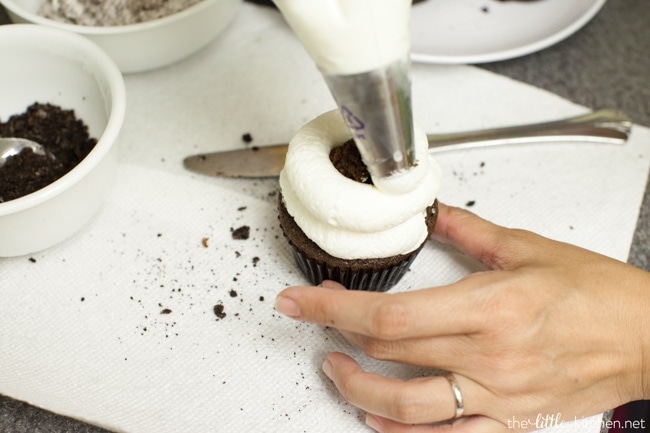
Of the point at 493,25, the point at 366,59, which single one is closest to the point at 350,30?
the point at 366,59

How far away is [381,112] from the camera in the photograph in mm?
540

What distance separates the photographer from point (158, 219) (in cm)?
89

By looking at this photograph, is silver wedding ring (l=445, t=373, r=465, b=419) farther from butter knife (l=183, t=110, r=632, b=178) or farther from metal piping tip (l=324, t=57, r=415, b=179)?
butter knife (l=183, t=110, r=632, b=178)

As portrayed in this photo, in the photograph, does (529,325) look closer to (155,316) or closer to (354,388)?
(354,388)

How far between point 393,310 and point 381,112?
20 centimetres

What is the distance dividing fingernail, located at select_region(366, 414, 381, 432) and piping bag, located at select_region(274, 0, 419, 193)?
0.30 m

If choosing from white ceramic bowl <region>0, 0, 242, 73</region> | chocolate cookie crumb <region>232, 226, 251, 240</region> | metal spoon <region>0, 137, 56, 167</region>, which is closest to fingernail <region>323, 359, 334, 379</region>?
chocolate cookie crumb <region>232, 226, 251, 240</region>

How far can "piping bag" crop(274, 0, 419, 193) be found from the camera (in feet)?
1.55

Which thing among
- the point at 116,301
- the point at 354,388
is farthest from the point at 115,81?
the point at 354,388

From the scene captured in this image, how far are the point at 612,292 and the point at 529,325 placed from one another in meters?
0.13

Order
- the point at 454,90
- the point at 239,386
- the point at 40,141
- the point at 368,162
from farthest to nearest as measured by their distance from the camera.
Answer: the point at 454,90
the point at 40,141
the point at 239,386
the point at 368,162

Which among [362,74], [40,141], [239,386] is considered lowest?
[239,386]

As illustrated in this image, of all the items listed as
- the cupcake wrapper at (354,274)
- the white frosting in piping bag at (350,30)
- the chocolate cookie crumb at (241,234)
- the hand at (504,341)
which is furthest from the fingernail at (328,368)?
the white frosting in piping bag at (350,30)

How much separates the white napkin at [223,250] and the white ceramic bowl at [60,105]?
0.07 metres
